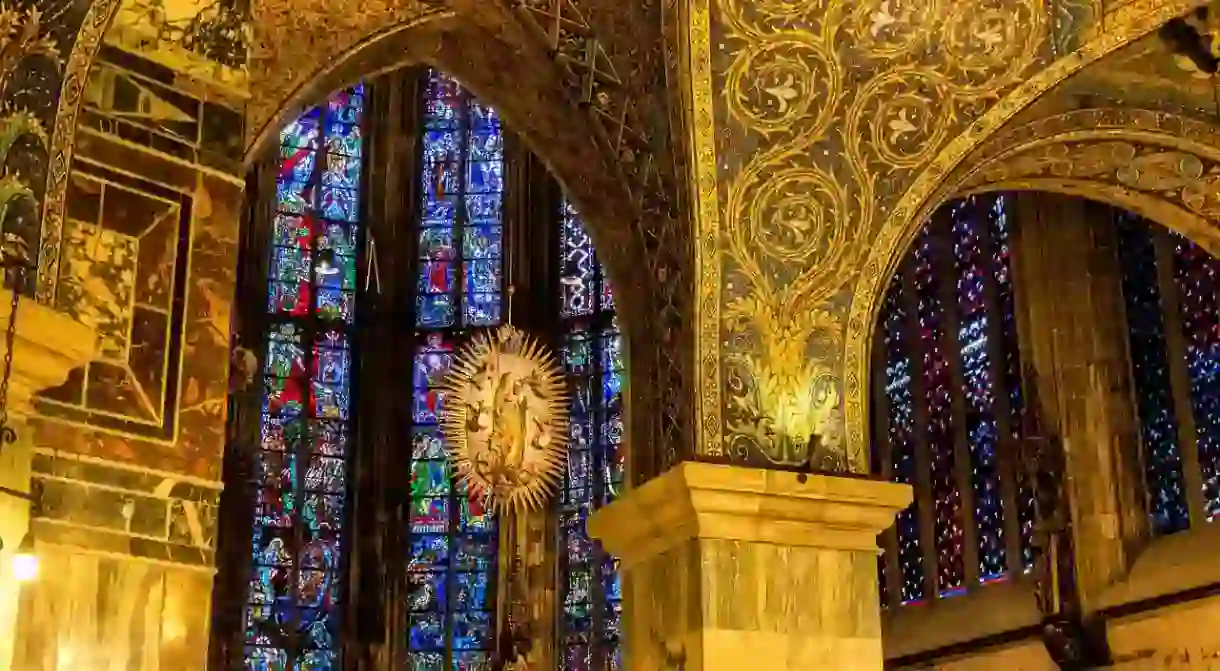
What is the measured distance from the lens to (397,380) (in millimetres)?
15297

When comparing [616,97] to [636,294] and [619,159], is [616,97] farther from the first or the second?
[636,294]

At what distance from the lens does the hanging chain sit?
540 cm

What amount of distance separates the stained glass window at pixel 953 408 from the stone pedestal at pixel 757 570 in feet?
12.5

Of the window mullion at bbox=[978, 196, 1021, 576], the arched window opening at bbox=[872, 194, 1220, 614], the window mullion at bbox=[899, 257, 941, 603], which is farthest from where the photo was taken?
the window mullion at bbox=[899, 257, 941, 603]

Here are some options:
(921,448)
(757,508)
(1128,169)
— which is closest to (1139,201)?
(1128,169)

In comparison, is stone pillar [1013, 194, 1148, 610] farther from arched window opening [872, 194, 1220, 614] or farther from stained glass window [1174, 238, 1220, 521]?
stained glass window [1174, 238, 1220, 521]

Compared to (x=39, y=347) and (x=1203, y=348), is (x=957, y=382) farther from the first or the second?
(x=39, y=347)

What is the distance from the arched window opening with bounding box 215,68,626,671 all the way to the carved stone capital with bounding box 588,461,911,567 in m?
7.03

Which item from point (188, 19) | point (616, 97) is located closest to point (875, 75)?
point (616, 97)

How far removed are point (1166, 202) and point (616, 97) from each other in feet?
11.6

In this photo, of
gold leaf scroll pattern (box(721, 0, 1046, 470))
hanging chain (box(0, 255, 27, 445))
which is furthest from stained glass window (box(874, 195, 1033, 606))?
hanging chain (box(0, 255, 27, 445))

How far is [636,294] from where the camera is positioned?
8.38m

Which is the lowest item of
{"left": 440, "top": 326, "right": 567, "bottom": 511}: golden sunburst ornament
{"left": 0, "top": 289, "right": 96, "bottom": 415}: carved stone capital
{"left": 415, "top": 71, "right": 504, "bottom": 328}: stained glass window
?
{"left": 0, "top": 289, "right": 96, "bottom": 415}: carved stone capital

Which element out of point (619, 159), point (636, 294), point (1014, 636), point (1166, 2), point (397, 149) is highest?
point (397, 149)
